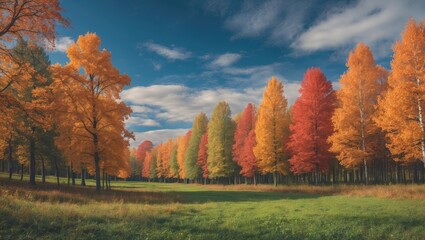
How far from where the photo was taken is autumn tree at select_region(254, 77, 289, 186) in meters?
39.6

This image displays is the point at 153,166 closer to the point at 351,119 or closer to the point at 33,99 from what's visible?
the point at 33,99

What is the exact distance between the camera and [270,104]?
1582 inches

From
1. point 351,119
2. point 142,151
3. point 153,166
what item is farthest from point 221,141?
point 142,151

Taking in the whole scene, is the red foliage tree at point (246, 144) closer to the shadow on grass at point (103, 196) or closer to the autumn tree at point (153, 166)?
the shadow on grass at point (103, 196)

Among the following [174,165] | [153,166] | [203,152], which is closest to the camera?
[203,152]

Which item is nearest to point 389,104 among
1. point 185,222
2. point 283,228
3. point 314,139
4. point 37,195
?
point 314,139

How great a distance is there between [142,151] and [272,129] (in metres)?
104

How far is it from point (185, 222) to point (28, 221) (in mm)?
6141

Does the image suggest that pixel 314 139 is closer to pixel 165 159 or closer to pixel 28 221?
pixel 28 221

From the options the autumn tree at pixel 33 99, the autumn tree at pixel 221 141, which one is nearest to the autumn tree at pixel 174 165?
the autumn tree at pixel 221 141

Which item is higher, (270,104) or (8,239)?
(270,104)

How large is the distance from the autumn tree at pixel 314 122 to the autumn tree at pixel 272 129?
4457 mm

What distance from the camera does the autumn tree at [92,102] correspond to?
22750 mm

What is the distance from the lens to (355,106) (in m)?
30.1
